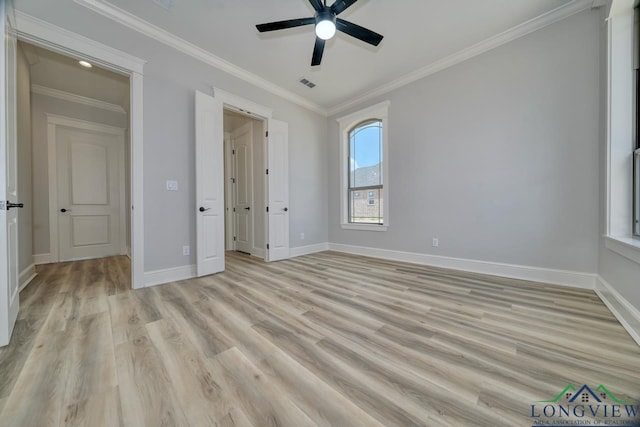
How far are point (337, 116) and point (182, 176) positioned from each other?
323 cm

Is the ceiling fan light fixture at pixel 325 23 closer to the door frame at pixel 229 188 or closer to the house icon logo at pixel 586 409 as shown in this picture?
the house icon logo at pixel 586 409

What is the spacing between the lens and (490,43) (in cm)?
282

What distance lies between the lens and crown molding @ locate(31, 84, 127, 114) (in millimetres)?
3711

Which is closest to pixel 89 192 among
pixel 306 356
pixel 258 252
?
pixel 258 252

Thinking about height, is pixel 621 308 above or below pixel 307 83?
below

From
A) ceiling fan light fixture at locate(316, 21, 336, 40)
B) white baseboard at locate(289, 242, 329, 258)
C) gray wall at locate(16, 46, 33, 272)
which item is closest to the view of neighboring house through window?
white baseboard at locate(289, 242, 329, 258)

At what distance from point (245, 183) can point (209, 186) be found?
5.51ft

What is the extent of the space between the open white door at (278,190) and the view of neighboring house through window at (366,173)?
140 cm

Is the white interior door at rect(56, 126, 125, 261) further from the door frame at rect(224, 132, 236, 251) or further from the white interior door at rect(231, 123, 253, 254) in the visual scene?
the white interior door at rect(231, 123, 253, 254)

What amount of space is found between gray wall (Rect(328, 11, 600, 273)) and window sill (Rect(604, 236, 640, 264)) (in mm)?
443

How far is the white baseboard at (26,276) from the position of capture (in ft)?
8.29

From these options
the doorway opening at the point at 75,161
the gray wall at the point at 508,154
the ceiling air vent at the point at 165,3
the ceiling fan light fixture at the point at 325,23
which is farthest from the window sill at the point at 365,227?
the ceiling air vent at the point at 165,3

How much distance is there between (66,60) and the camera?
3.03m

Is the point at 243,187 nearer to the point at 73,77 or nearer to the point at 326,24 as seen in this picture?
the point at 73,77
